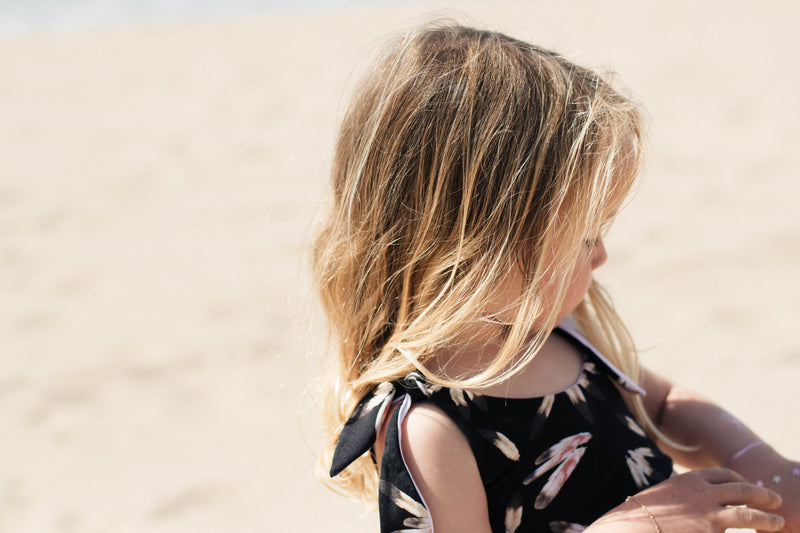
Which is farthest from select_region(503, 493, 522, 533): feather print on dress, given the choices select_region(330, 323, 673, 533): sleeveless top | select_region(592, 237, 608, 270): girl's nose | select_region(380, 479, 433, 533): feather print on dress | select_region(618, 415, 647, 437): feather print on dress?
select_region(592, 237, 608, 270): girl's nose

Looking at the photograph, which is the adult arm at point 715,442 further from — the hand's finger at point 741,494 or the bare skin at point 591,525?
the hand's finger at point 741,494

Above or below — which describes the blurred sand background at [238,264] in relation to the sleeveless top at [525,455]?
below

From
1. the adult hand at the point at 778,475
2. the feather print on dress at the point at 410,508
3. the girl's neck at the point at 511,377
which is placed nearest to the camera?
the feather print on dress at the point at 410,508

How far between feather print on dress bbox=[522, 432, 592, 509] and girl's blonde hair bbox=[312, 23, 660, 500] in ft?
0.43

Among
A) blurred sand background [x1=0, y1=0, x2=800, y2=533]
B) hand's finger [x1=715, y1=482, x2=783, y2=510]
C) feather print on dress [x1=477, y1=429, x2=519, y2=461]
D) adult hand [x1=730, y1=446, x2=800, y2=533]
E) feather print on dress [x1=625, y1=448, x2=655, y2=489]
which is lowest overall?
blurred sand background [x1=0, y1=0, x2=800, y2=533]

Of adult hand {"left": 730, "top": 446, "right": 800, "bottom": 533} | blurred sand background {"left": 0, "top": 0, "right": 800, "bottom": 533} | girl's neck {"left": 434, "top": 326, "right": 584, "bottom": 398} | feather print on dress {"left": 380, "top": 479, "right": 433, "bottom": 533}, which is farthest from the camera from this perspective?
blurred sand background {"left": 0, "top": 0, "right": 800, "bottom": 533}

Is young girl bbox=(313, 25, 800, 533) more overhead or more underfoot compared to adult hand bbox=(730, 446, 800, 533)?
more overhead

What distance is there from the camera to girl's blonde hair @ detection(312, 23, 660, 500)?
108cm

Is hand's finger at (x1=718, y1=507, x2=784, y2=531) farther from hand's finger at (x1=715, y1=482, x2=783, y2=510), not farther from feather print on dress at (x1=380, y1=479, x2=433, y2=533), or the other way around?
feather print on dress at (x1=380, y1=479, x2=433, y2=533)

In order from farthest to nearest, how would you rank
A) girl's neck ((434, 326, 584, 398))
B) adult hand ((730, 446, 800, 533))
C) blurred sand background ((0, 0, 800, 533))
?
blurred sand background ((0, 0, 800, 533)) → adult hand ((730, 446, 800, 533)) → girl's neck ((434, 326, 584, 398))

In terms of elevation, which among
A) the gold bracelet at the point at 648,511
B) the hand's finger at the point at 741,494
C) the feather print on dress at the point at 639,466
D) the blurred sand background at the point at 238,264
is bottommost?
the blurred sand background at the point at 238,264

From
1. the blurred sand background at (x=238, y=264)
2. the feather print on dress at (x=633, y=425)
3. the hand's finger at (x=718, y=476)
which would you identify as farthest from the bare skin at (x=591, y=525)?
the blurred sand background at (x=238, y=264)

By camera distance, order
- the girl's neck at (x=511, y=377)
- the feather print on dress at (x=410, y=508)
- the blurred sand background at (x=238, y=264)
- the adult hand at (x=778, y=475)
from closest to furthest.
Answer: the feather print on dress at (x=410, y=508)
the girl's neck at (x=511, y=377)
the adult hand at (x=778, y=475)
the blurred sand background at (x=238, y=264)

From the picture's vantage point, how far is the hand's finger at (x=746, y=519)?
3.56 feet
